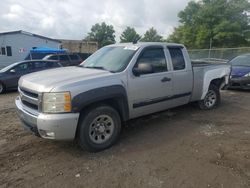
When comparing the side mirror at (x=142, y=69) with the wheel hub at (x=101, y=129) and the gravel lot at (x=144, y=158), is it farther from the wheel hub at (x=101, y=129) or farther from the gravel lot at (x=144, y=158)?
the gravel lot at (x=144, y=158)

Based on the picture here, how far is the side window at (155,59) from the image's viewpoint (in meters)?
5.15

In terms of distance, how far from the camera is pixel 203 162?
401cm

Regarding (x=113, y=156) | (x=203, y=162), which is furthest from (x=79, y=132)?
(x=203, y=162)

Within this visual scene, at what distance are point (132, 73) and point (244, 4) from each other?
47107 mm

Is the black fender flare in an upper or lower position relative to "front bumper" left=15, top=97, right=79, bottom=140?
upper

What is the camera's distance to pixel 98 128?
4.40 meters

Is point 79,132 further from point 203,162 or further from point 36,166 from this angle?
point 203,162

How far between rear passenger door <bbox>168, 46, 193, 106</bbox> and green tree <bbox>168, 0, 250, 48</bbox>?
39.3 meters

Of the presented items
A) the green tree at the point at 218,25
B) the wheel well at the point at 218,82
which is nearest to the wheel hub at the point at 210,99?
the wheel well at the point at 218,82

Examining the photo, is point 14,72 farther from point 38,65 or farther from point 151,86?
point 151,86

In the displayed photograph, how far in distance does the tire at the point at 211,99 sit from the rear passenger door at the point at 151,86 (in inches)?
71.3

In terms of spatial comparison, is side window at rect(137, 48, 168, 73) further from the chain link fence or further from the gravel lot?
the chain link fence

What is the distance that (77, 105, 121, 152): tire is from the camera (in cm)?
416

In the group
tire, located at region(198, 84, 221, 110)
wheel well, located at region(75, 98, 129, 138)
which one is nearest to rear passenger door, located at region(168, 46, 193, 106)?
tire, located at region(198, 84, 221, 110)
